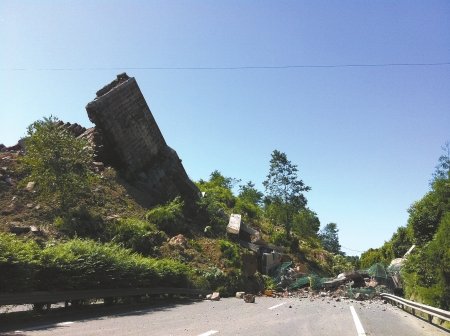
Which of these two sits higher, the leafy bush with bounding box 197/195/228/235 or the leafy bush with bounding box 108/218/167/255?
the leafy bush with bounding box 197/195/228/235

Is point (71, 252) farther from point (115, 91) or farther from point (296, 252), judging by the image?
point (296, 252)

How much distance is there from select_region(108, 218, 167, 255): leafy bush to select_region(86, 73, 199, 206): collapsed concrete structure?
25.1 feet

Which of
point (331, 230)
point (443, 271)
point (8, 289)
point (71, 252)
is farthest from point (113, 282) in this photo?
point (331, 230)

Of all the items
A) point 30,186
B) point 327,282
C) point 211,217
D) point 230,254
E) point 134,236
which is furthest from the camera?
A: point 211,217

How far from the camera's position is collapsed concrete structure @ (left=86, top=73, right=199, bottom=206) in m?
33.3

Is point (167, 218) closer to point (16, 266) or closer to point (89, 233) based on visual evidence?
point (89, 233)

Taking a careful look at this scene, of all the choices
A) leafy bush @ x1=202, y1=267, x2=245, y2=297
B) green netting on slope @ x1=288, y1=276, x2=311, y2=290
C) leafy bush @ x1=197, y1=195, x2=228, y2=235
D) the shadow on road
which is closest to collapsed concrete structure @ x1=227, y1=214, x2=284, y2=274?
leafy bush @ x1=197, y1=195, x2=228, y2=235

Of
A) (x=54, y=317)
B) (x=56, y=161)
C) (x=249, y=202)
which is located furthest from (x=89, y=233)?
(x=249, y=202)

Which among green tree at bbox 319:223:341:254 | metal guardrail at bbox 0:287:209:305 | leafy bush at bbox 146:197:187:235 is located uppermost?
green tree at bbox 319:223:341:254

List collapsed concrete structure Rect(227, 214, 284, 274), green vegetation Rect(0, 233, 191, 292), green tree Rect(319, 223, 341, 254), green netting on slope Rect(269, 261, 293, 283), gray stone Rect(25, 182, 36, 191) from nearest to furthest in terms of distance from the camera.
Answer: green vegetation Rect(0, 233, 191, 292), gray stone Rect(25, 182, 36, 191), green netting on slope Rect(269, 261, 293, 283), collapsed concrete structure Rect(227, 214, 284, 274), green tree Rect(319, 223, 341, 254)

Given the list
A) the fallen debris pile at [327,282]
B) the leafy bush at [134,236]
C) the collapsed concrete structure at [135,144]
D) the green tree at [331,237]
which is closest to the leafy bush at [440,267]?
the leafy bush at [134,236]

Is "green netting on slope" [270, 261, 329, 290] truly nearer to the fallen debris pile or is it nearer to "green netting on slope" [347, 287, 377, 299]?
the fallen debris pile

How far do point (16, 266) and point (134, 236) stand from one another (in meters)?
14.8

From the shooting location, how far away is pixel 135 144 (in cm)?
3544
